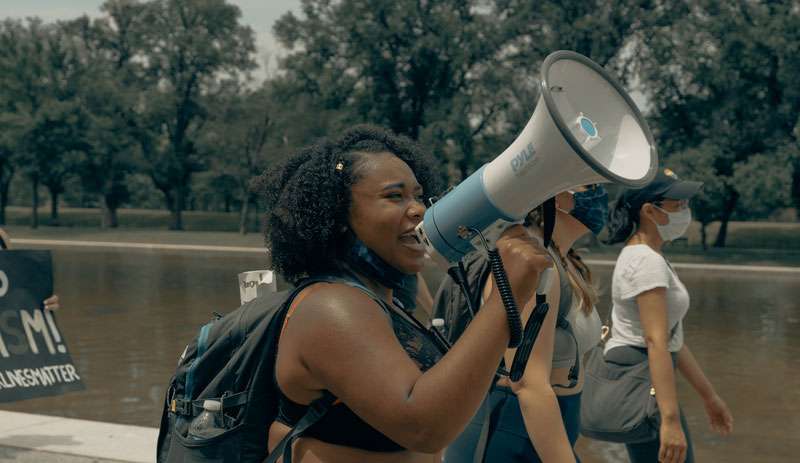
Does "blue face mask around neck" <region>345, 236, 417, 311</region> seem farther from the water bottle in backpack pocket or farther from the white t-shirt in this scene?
the white t-shirt

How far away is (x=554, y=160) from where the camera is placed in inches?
68.5

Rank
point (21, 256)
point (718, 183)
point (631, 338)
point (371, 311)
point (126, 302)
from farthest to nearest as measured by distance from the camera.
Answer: point (718, 183) < point (126, 302) < point (21, 256) < point (631, 338) < point (371, 311)

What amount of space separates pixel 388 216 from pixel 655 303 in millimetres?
1787

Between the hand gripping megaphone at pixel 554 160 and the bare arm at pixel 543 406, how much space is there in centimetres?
85

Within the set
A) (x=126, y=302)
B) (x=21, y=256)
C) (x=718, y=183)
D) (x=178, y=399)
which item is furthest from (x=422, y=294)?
(x=718, y=183)

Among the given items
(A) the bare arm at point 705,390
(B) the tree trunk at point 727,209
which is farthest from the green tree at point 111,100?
(A) the bare arm at point 705,390

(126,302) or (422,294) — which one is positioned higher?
(422,294)

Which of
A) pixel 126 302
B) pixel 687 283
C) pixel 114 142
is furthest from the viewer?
pixel 114 142

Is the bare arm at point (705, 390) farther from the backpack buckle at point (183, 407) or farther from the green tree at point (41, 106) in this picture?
the green tree at point (41, 106)

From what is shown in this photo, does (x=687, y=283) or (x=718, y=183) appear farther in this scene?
(x=718, y=183)

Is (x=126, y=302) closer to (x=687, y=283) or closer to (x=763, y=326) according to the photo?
(x=763, y=326)

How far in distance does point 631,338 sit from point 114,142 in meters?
51.3

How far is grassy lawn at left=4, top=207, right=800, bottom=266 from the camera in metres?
34.9

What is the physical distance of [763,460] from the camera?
6.13m
